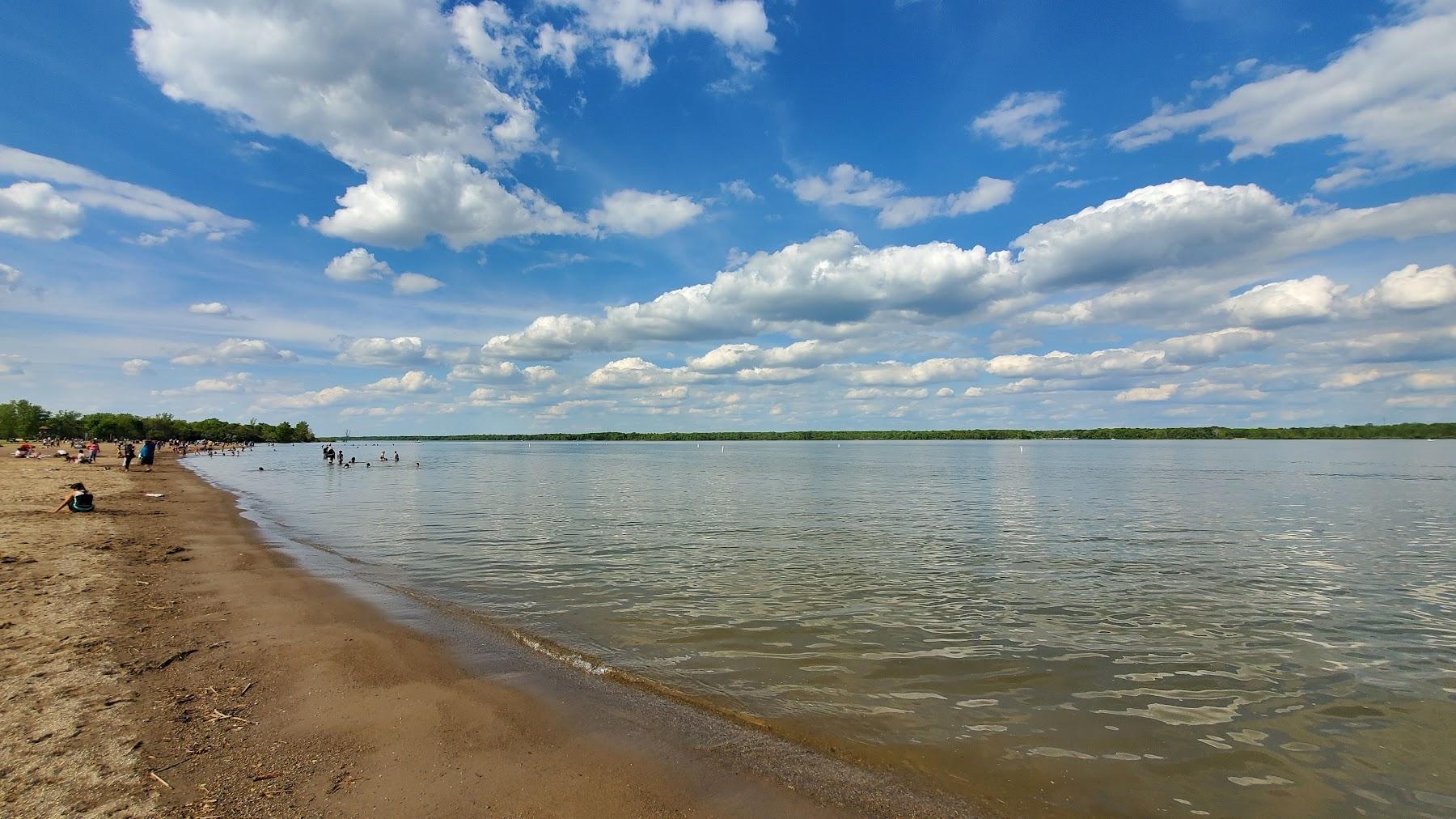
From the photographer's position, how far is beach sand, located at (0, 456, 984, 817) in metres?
5.80

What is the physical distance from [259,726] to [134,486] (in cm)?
4617

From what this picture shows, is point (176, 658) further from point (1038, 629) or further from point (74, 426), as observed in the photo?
point (74, 426)

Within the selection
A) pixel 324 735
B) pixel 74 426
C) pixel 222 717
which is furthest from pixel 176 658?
pixel 74 426

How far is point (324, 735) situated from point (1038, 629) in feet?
40.4

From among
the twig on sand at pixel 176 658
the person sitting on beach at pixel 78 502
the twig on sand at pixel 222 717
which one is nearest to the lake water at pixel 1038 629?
the twig on sand at pixel 222 717

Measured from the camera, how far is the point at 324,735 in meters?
7.12

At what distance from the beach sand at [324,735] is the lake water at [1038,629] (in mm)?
1500

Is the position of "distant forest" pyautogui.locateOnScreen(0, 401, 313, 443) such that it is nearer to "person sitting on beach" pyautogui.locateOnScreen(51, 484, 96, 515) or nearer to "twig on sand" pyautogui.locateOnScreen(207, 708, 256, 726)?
"person sitting on beach" pyautogui.locateOnScreen(51, 484, 96, 515)

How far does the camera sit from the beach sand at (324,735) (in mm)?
5797

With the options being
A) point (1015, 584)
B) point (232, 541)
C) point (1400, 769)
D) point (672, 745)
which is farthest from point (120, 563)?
point (1400, 769)

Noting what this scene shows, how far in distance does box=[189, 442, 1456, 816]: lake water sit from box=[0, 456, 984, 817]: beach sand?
4.92 ft

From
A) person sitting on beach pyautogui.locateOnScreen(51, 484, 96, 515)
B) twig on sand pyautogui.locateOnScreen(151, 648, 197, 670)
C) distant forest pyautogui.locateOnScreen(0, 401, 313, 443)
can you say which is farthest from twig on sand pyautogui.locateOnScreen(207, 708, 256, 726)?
distant forest pyautogui.locateOnScreen(0, 401, 313, 443)

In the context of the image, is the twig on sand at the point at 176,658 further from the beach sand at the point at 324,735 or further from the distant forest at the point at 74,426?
the distant forest at the point at 74,426

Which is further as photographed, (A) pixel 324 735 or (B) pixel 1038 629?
(B) pixel 1038 629
